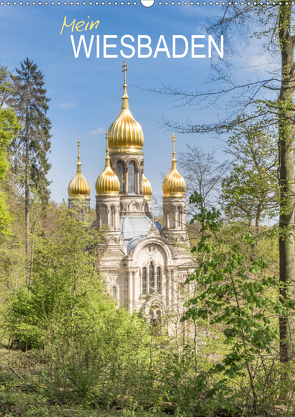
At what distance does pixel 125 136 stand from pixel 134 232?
7225mm

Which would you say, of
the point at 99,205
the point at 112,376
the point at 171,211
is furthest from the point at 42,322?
the point at 171,211

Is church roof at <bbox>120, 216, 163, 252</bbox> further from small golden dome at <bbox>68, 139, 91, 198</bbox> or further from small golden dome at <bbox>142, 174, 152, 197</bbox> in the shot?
small golden dome at <bbox>68, 139, 91, 198</bbox>

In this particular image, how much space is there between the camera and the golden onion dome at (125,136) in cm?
3111

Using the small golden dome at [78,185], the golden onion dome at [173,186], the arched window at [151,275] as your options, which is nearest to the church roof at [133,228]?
the arched window at [151,275]

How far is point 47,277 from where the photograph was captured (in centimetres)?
1127

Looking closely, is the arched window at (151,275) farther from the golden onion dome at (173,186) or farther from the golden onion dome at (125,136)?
the golden onion dome at (125,136)

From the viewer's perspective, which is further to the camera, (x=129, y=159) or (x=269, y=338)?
(x=129, y=159)

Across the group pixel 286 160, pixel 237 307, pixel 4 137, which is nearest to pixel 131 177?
pixel 4 137

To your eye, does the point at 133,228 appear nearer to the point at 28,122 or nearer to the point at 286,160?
the point at 28,122

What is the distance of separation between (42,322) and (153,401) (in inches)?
224

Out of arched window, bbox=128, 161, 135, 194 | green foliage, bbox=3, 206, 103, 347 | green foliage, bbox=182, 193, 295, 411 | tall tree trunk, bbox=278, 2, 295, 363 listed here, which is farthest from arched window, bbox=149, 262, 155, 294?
green foliage, bbox=182, 193, 295, 411

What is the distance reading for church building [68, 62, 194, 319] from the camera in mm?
26188

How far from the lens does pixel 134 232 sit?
29.1 meters

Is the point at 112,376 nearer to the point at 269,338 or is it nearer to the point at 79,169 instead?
the point at 269,338
